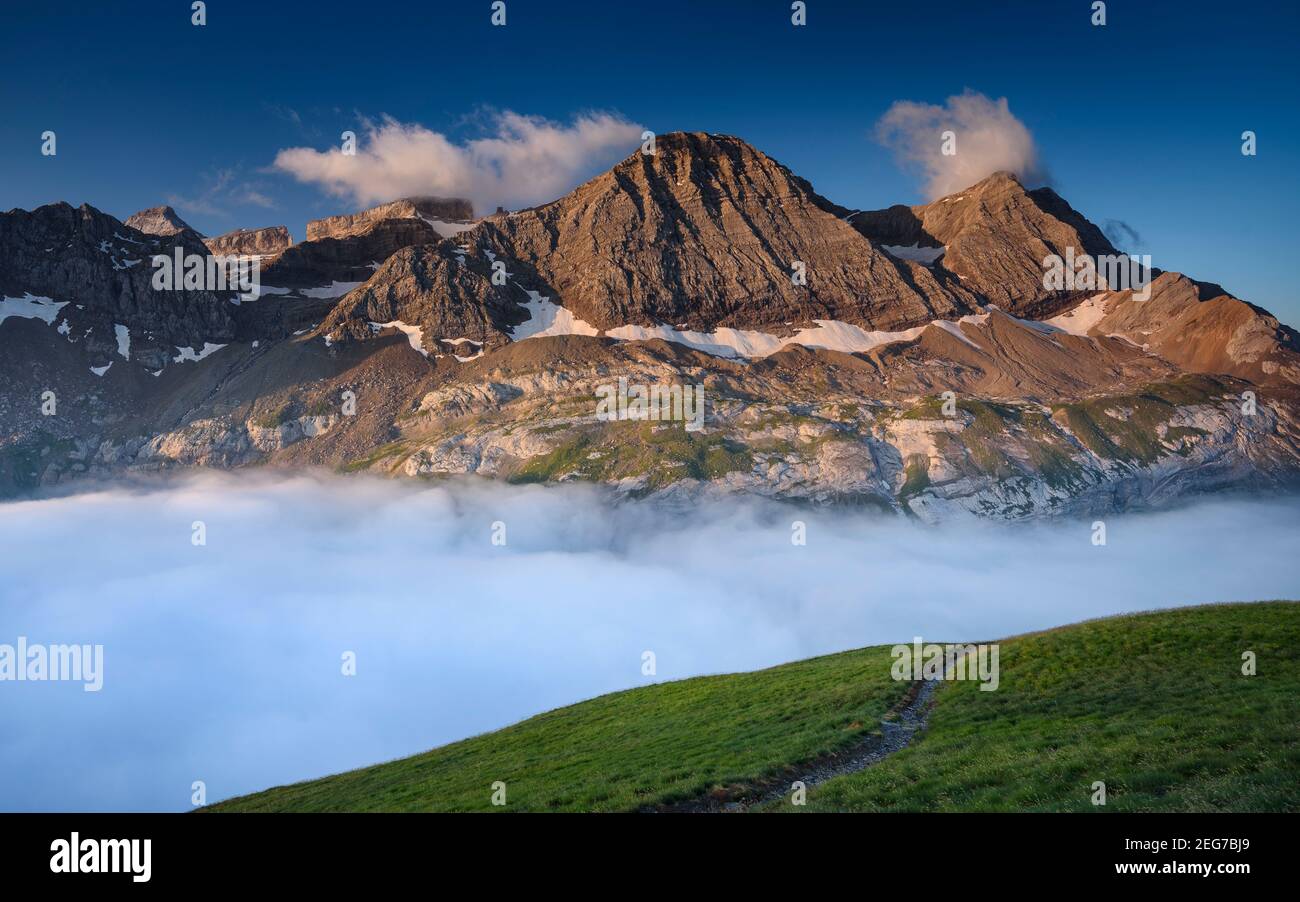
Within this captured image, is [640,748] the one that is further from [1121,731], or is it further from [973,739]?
[1121,731]

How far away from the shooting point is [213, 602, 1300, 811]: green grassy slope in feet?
61.0

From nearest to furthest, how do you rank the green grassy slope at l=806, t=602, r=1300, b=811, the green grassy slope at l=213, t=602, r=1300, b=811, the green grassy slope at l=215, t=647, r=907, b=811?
the green grassy slope at l=806, t=602, r=1300, b=811
the green grassy slope at l=213, t=602, r=1300, b=811
the green grassy slope at l=215, t=647, r=907, b=811

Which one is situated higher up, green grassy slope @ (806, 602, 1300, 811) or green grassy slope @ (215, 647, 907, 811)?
green grassy slope @ (806, 602, 1300, 811)

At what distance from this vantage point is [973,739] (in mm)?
25703

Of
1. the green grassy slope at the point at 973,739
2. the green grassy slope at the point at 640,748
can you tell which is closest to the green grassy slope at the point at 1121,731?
the green grassy slope at the point at 973,739

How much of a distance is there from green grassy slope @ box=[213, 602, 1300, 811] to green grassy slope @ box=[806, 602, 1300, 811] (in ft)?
0.26

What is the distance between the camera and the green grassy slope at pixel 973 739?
18578 millimetres

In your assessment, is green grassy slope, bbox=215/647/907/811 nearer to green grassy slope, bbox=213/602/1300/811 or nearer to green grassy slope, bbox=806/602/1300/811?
green grassy slope, bbox=213/602/1300/811

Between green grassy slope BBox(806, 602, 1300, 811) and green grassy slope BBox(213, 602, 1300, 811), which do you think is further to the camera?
green grassy slope BBox(213, 602, 1300, 811)

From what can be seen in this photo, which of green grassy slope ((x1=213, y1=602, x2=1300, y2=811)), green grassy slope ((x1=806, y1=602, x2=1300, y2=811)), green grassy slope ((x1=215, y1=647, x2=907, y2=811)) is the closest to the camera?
green grassy slope ((x1=806, y1=602, x2=1300, y2=811))

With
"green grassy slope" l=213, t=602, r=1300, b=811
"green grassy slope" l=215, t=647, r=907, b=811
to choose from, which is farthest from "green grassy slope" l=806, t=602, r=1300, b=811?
"green grassy slope" l=215, t=647, r=907, b=811
